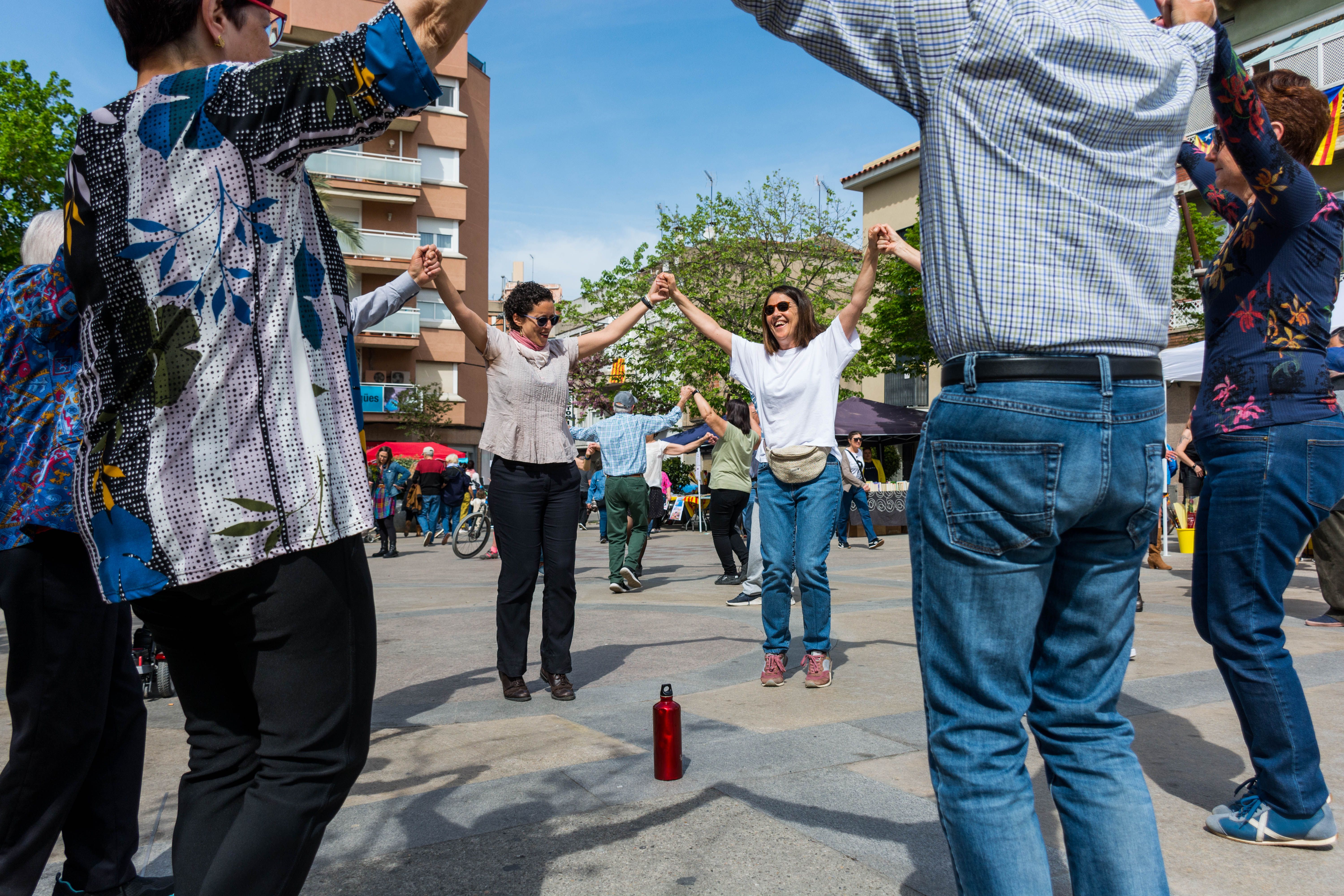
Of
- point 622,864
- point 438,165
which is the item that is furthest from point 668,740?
point 438,165

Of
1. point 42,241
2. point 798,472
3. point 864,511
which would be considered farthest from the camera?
point 864,511

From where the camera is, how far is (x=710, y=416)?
6.86 meters

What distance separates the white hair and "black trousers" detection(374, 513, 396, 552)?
12.4 metres

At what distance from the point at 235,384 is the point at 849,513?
53.5ft

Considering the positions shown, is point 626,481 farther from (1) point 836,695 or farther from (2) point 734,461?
(1) point 836,695

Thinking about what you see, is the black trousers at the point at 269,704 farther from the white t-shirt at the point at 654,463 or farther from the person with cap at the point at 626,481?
the white t-shirt at the point at 654,463

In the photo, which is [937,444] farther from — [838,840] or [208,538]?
[838,840]

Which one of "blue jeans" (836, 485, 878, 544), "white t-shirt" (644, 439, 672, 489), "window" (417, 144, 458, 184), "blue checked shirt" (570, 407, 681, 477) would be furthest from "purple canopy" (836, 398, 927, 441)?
"window" (417, 144, 458, 184)

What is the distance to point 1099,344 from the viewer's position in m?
1.72

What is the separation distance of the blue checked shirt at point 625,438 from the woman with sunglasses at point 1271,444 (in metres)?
7.94

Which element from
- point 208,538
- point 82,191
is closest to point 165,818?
point 208,538

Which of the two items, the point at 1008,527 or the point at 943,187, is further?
the point at 943,187

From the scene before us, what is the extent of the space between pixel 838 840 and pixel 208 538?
194 cm

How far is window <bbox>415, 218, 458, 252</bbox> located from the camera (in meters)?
42.3
